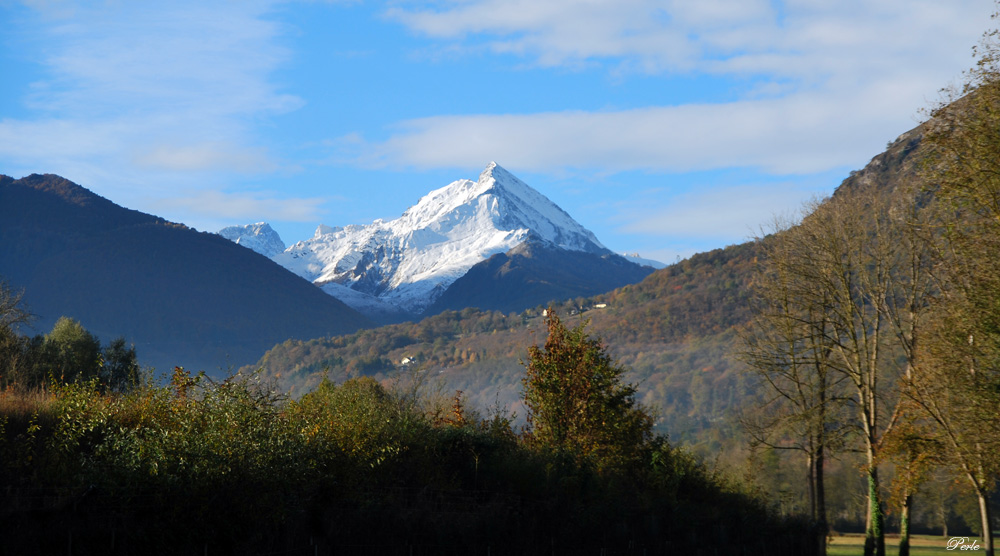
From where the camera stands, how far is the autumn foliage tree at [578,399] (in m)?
26.1

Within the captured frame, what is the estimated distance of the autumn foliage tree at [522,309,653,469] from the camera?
26.1 meters

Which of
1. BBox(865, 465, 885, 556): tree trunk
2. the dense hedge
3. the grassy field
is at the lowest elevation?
the grassy field

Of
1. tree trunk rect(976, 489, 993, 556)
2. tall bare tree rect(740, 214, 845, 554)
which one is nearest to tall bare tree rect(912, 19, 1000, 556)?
tree trunk rect(976, 489, 993, 556)

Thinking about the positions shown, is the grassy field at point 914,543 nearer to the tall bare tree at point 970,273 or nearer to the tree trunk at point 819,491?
the tree trunk at point 819,491

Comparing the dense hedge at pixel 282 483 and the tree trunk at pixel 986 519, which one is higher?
the dense hedge at pixel 282 483

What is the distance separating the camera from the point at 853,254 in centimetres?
3116

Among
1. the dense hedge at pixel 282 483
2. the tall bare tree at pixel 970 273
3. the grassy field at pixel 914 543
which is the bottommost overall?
the grassy field at pixel 914 543

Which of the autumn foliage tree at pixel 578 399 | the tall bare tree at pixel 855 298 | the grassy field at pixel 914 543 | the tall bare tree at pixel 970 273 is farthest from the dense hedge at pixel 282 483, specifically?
the grassy field at pixel 914 543

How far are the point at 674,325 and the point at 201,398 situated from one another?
18929 centimetres

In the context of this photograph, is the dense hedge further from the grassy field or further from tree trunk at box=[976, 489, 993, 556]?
the grassy field

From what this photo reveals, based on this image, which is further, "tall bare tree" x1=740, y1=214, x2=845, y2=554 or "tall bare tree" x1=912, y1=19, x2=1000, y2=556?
"tall bare tree" x1=740, y1=214, x2=845, y2=554

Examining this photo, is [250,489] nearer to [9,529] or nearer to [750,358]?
[9,529]

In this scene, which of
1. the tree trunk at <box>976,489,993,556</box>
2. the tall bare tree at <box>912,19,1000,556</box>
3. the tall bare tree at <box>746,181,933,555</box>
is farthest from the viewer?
the tall bare tree at <box>746,181,933,555</box>

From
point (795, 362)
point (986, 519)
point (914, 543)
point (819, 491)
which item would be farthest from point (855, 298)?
point (914, 543)
